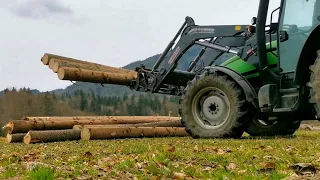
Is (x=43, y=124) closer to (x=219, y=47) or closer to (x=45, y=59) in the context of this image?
(x=45, y=59)

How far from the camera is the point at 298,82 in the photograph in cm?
846

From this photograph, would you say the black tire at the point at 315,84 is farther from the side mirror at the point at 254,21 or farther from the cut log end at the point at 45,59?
the cut log end at the point at 45,59

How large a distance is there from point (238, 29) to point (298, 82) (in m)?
3.42

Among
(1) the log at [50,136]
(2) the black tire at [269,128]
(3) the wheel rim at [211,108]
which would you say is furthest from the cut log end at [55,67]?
(2) the black tire at [269,128]

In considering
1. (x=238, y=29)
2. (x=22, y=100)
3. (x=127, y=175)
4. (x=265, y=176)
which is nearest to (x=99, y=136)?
(x=238, y=29)

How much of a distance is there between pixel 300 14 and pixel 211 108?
2.88 meters

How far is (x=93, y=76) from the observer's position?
A: 1391cm

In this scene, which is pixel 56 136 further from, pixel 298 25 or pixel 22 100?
pixel 22 100

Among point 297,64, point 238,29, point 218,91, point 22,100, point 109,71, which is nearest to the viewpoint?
point 297,64

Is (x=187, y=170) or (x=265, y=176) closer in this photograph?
(x=265, y=176)

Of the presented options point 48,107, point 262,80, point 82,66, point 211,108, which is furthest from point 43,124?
point 48,107

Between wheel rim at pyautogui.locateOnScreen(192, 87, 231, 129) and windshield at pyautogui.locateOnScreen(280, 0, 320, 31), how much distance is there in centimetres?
212

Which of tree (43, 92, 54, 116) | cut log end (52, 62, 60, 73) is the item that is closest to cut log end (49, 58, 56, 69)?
cut log end (52, 62, 60, 73)

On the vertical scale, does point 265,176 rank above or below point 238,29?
below
